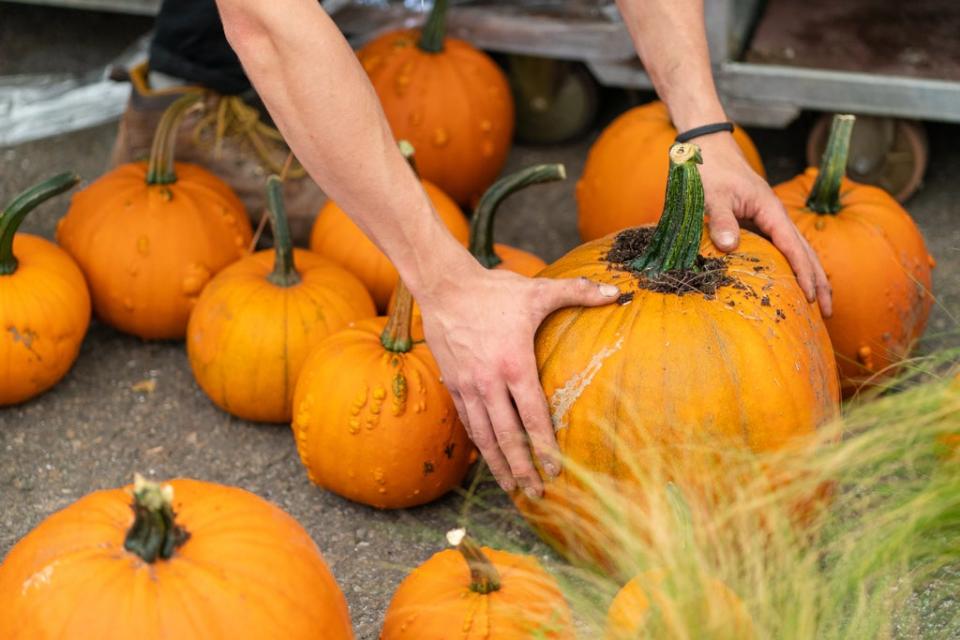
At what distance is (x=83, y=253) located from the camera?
2.69 meters

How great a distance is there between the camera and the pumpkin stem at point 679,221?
1.86 meters

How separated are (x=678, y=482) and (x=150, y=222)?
1.42m

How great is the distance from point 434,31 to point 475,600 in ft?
6.07

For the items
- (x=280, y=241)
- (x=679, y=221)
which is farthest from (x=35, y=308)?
(x=679, y=221)

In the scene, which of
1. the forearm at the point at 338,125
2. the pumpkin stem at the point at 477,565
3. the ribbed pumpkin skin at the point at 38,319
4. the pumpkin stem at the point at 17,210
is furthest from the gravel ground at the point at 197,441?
the forearm at the point at 338,125

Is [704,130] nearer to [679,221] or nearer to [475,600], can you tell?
[679,221]

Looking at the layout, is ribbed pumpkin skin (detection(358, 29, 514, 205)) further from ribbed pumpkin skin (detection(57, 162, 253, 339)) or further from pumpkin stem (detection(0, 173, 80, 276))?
pumpkin stem (detection(0, 173, 80, 276))

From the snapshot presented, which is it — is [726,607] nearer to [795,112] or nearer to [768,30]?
[795,112]

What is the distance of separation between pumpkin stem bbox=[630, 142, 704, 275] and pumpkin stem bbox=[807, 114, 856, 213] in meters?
0.51

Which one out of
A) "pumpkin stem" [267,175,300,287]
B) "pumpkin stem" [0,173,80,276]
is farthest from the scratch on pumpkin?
"pumpkin stem" [0,173,80,276]

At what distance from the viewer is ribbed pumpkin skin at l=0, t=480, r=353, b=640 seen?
143 cm

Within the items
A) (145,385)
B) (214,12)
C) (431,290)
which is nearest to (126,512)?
(431,290)

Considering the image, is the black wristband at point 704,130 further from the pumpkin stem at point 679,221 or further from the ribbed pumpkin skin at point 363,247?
the ribbed pumpkin skin at point 363,247

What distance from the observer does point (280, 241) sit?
7.93ft
